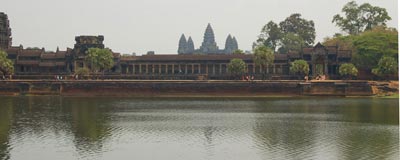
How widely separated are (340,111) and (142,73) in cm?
4397

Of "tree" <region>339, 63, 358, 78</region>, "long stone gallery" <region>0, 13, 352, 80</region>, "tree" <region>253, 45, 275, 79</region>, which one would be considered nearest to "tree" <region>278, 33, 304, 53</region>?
"long stone gallery" <region>0, 13, 352, 80</region>

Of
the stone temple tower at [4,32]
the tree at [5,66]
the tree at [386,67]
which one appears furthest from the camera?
the stone temple tower at [4,32]

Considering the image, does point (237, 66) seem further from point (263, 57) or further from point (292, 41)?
point (292, 41)

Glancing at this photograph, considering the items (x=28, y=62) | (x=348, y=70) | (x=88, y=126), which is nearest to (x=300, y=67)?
(x=348, y=70)

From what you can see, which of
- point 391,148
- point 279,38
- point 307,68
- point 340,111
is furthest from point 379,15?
point 391,148

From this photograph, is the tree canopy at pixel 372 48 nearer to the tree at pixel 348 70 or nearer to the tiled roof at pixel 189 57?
the tree at pixel 348 70

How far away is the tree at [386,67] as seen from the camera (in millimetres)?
73875

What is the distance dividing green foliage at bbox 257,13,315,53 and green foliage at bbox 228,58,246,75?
4275cm

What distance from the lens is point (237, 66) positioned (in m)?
81.6

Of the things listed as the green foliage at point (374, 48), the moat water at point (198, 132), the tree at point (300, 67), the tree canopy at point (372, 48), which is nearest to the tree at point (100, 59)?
the tree at point (300, 67)

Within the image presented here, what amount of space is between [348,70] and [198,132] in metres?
46.3

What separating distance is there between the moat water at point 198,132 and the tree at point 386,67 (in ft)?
68.5

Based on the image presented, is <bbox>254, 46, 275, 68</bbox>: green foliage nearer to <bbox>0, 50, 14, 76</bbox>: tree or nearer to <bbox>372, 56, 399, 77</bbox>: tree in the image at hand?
<bbox>372, 56, 399, 77</bbox>: tree

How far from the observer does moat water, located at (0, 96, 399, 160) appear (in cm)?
2873
